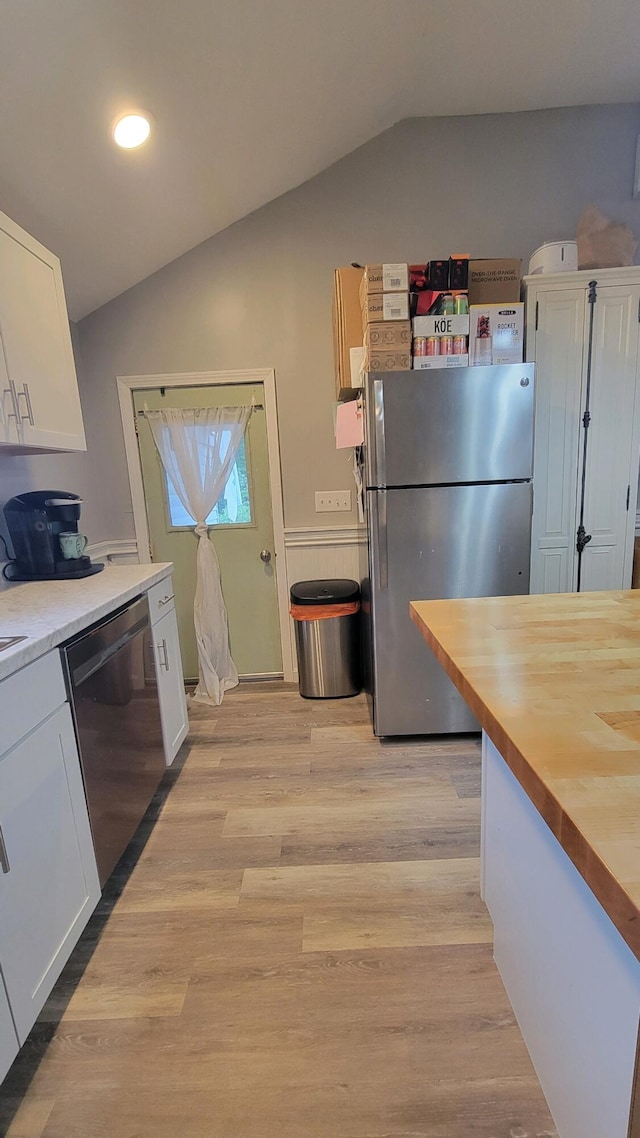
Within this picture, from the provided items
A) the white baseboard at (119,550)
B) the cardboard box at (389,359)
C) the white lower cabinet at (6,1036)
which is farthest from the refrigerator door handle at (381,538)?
the white lower cabinet at (6,1036)

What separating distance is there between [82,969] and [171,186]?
295 cm

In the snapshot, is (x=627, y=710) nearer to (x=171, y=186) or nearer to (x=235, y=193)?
(x=171, y=186)

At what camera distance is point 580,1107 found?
0.80 m

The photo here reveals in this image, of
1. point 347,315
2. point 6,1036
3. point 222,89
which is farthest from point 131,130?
point 6,1036

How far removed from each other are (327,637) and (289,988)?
5.56 ft

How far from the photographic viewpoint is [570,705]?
71 cm

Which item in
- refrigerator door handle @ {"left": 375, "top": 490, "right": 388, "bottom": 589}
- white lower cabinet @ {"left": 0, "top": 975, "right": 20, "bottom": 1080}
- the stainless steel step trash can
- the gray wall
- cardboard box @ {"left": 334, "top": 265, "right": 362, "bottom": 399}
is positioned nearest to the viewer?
white lower cabinet @ {"left": 0, "top": 975, "right": 20, "bottom": 1080}

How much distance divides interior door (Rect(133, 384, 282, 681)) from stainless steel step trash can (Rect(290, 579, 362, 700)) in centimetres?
32

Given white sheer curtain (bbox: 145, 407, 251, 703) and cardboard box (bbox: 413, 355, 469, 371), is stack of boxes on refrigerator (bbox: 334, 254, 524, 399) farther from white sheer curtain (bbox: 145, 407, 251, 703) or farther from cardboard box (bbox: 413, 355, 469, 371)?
white sheer curtain (bbox: 145, 407, 251, 703)

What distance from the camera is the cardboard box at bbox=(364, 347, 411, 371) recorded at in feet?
6.96

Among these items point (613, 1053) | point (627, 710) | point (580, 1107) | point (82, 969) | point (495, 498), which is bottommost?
point (82, 969)

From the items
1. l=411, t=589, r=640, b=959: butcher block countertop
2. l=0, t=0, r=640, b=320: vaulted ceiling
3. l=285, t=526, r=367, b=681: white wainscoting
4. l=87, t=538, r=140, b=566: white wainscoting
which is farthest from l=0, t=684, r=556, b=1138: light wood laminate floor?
l=0, t=0, r=640, b=320: vaulted ceiling

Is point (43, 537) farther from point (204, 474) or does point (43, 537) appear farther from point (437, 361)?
point (437, 361)

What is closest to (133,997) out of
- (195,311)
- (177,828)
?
(177,828)
